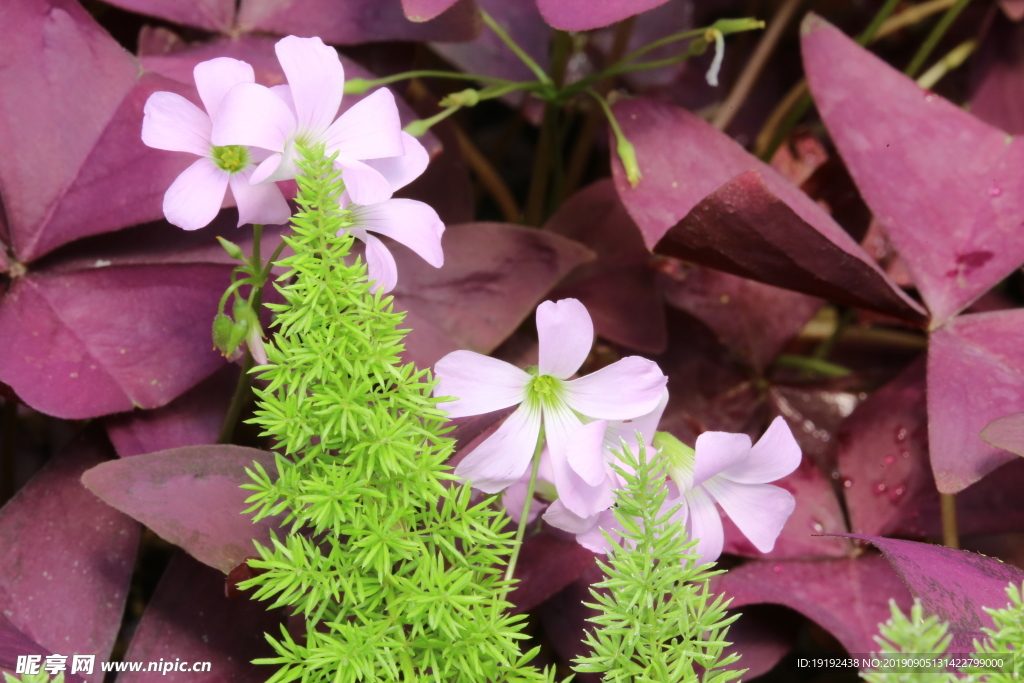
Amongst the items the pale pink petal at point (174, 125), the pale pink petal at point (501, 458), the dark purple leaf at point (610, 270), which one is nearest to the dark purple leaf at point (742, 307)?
the dark purple leaf at point (610, 270)

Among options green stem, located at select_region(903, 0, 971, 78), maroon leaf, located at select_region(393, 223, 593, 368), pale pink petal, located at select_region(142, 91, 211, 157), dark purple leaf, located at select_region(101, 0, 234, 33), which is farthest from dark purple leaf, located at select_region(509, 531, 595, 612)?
green stem, located at select_region(903, 0, 971, 78)

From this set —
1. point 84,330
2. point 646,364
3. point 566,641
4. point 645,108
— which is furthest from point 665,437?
point 84,330

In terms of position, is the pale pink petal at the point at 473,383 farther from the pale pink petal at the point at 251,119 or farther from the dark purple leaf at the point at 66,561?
the dark purple leaf at the point at 66,561

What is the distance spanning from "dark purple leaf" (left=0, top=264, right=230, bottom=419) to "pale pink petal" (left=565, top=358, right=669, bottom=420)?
316 mm

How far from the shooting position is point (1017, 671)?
1.42 feet

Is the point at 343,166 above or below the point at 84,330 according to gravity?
above

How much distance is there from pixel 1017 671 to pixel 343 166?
0.50 metres

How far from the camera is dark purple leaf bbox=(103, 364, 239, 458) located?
0.65 meters

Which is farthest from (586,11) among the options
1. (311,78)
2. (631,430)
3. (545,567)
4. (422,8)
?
(545,567)

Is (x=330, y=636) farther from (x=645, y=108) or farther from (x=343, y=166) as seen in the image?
(x=645, y=108)

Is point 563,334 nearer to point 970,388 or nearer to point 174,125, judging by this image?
point 174,125

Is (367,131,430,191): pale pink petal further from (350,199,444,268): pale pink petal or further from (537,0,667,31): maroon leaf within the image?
(537,0,667,31): maroon leaf

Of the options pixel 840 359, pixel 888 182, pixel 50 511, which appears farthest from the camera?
pixel 840 359

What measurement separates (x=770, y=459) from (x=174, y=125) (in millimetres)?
479
